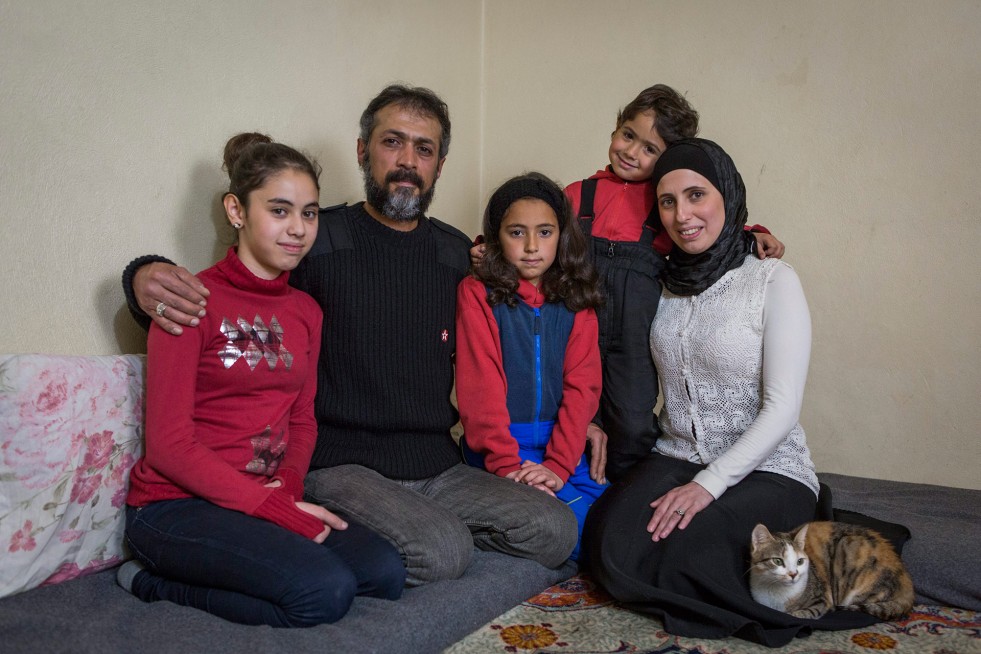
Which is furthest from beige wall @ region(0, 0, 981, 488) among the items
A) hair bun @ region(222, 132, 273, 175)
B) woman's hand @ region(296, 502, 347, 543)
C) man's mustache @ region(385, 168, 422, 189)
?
woman's hand @ region(296, 502, 347, 543)

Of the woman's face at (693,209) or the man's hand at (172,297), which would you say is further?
the woman's face at (693,209)

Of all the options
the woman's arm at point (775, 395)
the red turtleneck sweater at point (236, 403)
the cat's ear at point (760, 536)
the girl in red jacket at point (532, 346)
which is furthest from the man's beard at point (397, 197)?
the cat's ear at point (760, 536)

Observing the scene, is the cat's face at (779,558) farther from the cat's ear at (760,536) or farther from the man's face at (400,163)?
the man's face at (400,163)

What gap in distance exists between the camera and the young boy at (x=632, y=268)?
2.51 metres

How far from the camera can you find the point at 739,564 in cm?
210

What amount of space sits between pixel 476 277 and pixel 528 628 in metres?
1.02

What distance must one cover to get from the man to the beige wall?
307 millimetres

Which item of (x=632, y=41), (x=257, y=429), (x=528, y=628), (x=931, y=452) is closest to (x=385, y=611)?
(x=528, y=628)

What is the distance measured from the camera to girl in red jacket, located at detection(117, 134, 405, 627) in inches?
70.5

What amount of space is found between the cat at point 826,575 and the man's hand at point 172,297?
1.49 metres

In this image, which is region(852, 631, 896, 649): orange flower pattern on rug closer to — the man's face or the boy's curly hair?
the boy's curly hair

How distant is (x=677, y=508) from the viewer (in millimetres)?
2154

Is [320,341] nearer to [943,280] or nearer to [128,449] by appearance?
[128,449]

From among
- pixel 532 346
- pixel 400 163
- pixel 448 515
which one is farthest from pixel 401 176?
pixel 448 515
